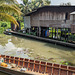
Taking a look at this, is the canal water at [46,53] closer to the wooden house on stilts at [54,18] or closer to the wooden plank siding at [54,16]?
the wooden house on stilts at [54,18]

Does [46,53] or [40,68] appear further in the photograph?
[46,53]

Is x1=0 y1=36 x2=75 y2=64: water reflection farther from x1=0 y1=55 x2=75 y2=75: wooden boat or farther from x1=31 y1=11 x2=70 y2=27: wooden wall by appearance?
x1=31 y1=11 x2=70 y2=27: wooden wall

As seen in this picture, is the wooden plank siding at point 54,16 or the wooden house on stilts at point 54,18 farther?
the wooden plank siding at point 54,16

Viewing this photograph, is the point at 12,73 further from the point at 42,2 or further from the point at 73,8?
the point at 42,2

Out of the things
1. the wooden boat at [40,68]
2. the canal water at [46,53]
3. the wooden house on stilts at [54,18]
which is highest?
the wooden house on stilts at [54,18]

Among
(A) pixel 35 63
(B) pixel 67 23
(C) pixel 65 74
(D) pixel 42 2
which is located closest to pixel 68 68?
(C) pixel 65 74

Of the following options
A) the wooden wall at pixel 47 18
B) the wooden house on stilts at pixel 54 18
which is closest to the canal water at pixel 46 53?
the wooden house on stilts at pixel 54 18

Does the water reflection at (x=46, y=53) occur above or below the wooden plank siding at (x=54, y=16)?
below

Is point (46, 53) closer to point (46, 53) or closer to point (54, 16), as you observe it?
point (46, 53)

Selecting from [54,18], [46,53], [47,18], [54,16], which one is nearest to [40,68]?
[46,53]

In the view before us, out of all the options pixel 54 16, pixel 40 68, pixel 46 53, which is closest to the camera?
pixel 40 68

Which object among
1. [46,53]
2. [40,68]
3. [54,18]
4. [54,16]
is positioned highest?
[54,16]

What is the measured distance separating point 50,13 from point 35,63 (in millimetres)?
14855

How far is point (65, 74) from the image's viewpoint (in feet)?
25.6
